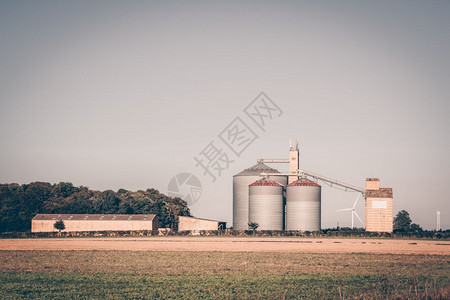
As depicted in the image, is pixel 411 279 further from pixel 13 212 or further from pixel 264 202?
pixel 13 212

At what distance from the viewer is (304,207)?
10688cm

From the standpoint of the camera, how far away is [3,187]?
135m

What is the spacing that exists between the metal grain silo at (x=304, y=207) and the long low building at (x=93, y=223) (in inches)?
1165

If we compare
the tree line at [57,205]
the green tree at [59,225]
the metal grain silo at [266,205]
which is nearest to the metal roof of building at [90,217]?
the green tree at [59,225]

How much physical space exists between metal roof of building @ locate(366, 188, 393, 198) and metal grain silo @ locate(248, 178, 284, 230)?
16259 millimetres

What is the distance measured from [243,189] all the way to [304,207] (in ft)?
44.0

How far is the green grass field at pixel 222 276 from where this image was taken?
3222 centimetres

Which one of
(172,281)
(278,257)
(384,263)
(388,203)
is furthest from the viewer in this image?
(388,203)

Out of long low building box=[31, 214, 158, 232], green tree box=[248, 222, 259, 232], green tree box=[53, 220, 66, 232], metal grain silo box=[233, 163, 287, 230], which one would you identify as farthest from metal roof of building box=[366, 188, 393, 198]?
green tree box=[53, 220, 66, 232]

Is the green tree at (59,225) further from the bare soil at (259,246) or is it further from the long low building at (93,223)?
the bare soil at (259,246)

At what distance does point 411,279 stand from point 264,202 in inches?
2783

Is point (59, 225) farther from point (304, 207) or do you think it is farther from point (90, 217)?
point (304, 207)

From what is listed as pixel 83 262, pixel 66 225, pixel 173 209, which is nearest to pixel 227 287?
pixel 83 262

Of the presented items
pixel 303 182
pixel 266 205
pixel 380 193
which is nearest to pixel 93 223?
pixel 266 205
